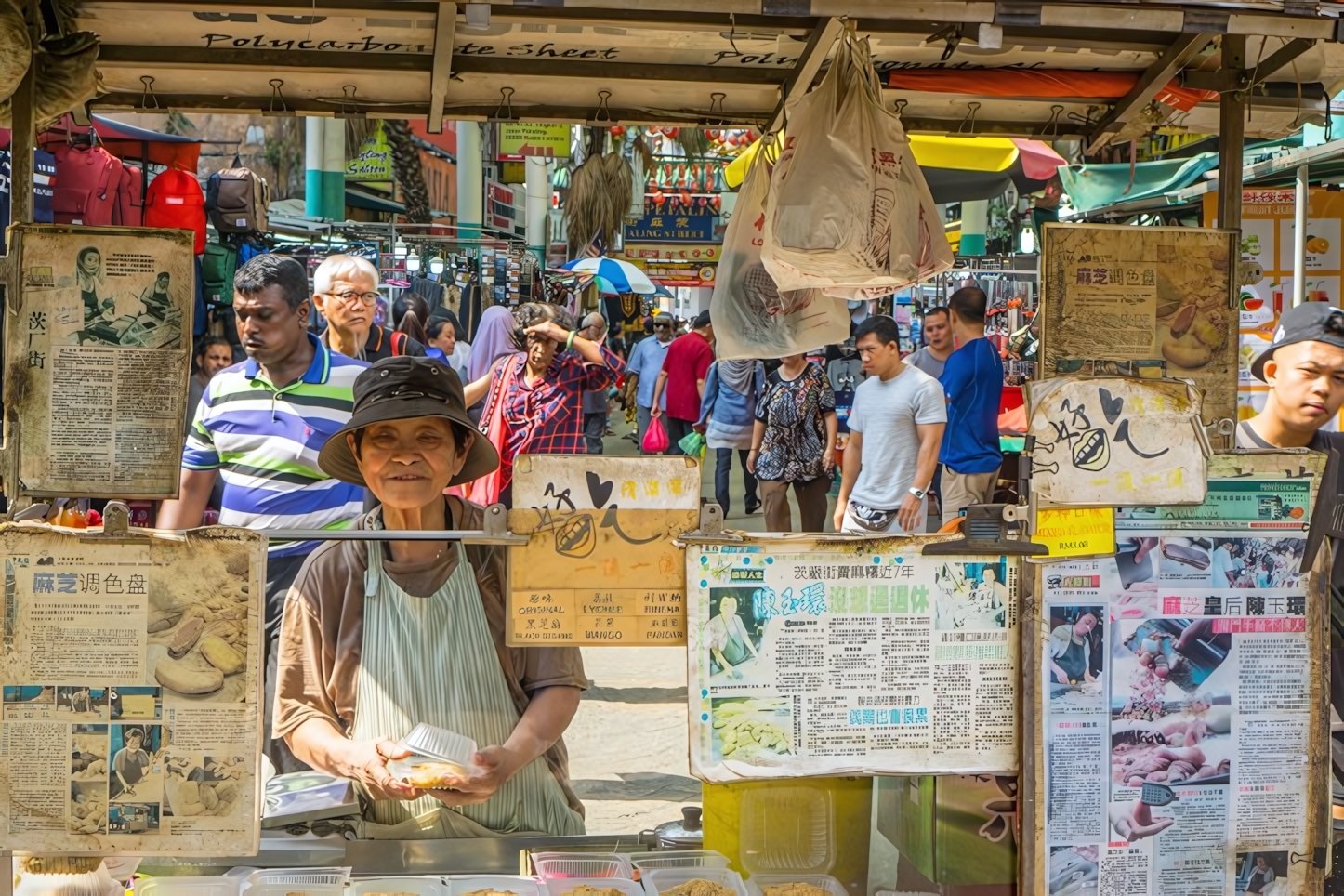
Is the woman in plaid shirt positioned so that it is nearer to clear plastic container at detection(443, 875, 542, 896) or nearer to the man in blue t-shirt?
the man in blue t-shirt

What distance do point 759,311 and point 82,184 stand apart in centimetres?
449

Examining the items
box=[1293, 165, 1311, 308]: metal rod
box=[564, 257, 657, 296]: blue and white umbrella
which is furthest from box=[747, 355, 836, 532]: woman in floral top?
box=[564, 257, 657, 296]: blue and white umbrella

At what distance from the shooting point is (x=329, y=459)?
2852 mm

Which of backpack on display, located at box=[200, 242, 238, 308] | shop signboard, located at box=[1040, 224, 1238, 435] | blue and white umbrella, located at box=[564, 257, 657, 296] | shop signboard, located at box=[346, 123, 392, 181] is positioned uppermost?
shop signboard, located at box=[346, 123, 392, 181]

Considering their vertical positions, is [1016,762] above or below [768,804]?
above

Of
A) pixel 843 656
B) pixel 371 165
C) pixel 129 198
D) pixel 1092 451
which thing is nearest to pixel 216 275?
pixel 129 198

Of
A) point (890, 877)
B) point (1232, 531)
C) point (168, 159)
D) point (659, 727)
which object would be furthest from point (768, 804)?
point (168, 159)

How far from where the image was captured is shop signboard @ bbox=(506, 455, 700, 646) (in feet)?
7.47

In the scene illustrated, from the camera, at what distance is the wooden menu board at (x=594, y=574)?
2279 millimetres

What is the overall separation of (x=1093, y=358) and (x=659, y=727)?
3.61m

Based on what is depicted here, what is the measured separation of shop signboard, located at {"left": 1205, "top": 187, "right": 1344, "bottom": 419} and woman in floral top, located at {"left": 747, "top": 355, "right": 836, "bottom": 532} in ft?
8.23

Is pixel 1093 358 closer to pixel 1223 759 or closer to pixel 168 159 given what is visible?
pixel 1223 759

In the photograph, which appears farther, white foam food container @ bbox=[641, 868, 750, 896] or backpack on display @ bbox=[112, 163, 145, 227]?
backpack on display @ bbox=[112, 163, 145, 227]

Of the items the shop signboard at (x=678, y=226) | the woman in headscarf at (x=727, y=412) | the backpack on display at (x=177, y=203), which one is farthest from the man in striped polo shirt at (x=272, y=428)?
the shop signboard at (x=678, y=226)
